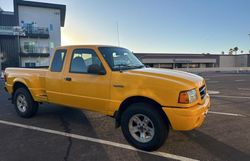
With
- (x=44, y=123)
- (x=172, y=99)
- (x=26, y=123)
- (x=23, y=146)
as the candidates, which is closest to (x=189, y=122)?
(x=172, y=99)

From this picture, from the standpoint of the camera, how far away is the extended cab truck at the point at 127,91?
396 centimetres

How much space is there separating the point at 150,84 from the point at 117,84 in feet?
2.33

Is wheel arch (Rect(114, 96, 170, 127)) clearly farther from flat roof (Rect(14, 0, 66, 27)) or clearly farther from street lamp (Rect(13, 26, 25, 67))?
flat roof (Rect(14, 0, 66, 27))

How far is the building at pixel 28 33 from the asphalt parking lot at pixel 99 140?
113 feet

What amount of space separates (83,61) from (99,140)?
5.85ft

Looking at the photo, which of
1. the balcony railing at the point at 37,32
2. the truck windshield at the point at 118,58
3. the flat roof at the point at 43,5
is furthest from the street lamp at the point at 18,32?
the truck windshield at the point at 118,58

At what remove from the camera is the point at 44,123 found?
607 centimetres

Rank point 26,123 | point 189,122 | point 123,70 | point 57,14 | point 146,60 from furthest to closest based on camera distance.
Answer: point 146,60
point 57,14
point 26,123
point 123,70
point 189,122

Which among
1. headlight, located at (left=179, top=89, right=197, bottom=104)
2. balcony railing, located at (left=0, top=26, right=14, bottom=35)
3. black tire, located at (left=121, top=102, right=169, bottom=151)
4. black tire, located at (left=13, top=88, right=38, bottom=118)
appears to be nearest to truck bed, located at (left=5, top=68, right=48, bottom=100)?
black tire, located at (left=13, top=88, right=38, bottom=118)

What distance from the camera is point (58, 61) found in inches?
224

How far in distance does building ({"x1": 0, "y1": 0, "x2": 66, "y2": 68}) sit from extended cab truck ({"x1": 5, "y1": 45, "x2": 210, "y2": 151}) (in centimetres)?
Answer: 3476

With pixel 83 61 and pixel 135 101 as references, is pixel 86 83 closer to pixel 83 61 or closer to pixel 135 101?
pixel 83 61

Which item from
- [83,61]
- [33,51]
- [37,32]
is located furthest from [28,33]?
[83,61]

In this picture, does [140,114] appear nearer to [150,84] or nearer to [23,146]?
[150,84]
